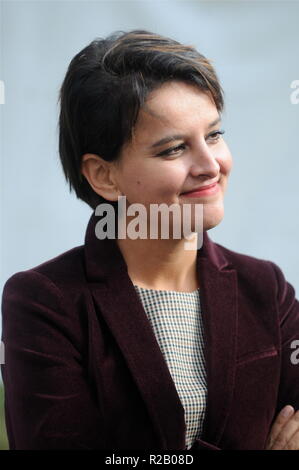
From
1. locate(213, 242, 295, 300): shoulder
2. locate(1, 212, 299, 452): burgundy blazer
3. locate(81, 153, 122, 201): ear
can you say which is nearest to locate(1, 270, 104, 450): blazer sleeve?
locate(1, 212, 299, 452): burgundy blazer

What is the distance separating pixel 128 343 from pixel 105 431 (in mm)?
193

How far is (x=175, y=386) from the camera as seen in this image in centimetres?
167

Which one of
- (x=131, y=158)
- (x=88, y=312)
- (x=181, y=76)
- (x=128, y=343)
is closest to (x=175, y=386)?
(x=128, y=343)

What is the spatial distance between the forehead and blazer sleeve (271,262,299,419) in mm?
532

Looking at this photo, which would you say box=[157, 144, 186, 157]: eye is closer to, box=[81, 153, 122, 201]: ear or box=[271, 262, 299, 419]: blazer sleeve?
box=[81, 153, 122, 201]: ear

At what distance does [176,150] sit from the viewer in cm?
161

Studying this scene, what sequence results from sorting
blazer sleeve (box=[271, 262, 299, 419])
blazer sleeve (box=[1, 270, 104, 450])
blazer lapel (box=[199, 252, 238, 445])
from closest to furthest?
blazer sleeve (box=[1, 270, 104, 450]) < blazer lapel (box=[199, 252, 238, 445]) < blazer sleeve (box=[271, 262, 299, 419])

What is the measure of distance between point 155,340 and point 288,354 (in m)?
0.37

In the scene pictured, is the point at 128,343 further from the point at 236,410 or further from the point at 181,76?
the point at 181,76

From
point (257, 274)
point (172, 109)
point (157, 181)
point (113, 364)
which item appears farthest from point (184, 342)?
point (172, 109)

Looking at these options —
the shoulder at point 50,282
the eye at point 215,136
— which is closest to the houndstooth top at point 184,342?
the shoulder at point 50,282

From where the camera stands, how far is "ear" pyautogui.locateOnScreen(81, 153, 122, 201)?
1.71 m

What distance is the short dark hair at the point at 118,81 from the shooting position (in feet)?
5.26

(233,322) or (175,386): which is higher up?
(233,322)
